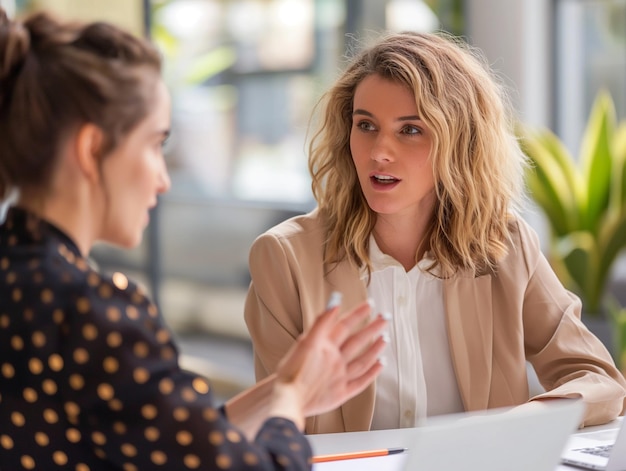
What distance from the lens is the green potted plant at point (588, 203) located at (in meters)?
3.87

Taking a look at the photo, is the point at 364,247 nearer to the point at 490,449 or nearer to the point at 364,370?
the point at 364,370

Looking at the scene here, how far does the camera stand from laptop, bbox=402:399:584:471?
42.4 inches

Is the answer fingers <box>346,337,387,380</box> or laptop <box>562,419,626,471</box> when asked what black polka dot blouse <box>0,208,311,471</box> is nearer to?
fingers <box>346,337,387,380</box>

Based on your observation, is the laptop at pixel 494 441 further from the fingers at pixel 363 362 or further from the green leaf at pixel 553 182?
the green leaf at pixel 553 182

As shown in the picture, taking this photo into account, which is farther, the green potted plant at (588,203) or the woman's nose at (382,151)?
the green potted plant at (588,203)

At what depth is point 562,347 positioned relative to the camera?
190 centimetres

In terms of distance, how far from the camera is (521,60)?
4.40 metres

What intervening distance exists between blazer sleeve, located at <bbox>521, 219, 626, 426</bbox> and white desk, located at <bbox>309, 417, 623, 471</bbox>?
7 centimetres

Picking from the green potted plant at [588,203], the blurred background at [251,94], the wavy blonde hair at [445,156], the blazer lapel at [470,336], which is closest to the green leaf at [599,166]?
the green potted plant at [588,203]

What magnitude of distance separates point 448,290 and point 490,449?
807mm

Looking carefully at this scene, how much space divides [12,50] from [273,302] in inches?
35.8

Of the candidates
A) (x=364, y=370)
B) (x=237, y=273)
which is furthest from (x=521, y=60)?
(x=364, y=370)

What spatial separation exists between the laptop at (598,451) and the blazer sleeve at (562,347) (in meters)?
0.09

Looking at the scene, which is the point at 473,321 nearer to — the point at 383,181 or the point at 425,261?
the point at 425,261
